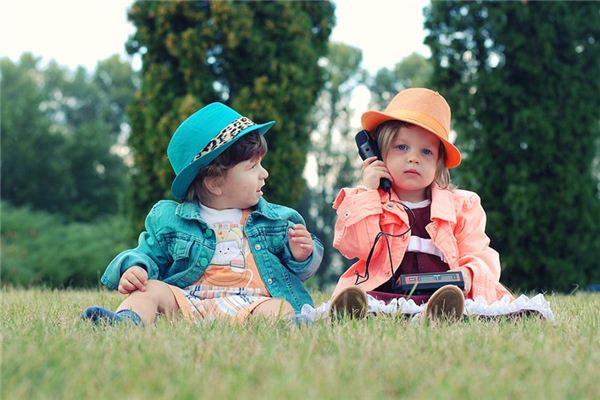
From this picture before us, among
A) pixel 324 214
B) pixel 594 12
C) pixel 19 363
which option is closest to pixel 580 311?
pixel 19 363

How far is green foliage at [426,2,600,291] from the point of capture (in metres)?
10.5

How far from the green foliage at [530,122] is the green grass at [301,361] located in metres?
7.33

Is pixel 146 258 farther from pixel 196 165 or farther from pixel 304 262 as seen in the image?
pixel 304 262

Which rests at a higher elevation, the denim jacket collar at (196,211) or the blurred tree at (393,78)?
A: the blurred tree at (393,78)

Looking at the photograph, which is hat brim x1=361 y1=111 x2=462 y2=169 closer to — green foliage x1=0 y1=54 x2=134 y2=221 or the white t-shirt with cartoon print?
the white t-shirt with cartoon print

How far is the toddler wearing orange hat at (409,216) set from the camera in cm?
423

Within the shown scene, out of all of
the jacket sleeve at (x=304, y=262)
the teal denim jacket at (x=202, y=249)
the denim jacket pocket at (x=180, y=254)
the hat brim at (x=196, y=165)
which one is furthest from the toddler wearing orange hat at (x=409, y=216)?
the denim jacket pocket at (x=180, y=254)

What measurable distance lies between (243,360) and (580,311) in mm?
2628

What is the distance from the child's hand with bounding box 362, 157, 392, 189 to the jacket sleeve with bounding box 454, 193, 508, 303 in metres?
0.50

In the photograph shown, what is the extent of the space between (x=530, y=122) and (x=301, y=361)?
28.7ft

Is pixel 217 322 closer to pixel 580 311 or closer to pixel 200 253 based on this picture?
pixel 200 253

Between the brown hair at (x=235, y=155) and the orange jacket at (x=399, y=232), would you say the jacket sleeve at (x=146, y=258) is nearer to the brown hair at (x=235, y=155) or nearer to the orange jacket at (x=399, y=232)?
the brown hair at (x=235, y=155)

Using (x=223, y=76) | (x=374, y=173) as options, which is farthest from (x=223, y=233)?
(x=223, y=76)

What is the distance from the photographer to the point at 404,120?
422cm
